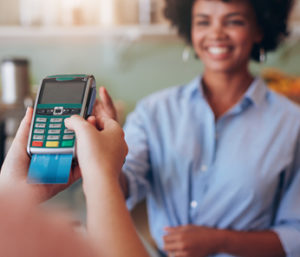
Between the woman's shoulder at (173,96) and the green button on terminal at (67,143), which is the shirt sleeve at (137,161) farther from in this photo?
the green button on terminal at (67,143)

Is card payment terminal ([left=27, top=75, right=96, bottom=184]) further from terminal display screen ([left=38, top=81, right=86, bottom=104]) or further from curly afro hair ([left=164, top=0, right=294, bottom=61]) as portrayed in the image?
curly afro hair ([left=164, top=0, right=294, bottom=61])

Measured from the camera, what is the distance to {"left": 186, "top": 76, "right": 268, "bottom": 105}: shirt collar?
77cm

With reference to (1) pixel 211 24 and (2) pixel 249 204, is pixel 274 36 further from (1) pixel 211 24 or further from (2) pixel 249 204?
(2) pixel 249 204

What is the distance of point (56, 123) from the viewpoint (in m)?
0.35

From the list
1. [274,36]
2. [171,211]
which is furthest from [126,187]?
[274,36]

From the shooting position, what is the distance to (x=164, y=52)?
4.77 ft

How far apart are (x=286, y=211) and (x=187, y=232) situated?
199 millimetres

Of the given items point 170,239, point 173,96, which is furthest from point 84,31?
point 170,239

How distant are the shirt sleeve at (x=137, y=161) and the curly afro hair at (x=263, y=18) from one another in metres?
0.28

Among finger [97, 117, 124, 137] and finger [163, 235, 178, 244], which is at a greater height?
finger [97, 117, 124, 137]

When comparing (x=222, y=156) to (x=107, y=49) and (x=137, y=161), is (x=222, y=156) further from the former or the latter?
(x=107, y=49)

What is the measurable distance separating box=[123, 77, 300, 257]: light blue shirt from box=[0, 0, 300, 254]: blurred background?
0.48 m

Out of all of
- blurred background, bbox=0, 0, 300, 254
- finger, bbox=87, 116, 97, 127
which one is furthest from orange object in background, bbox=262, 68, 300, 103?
finger, bbox=87, 116, 97, 127

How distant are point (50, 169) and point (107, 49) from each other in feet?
3.83
